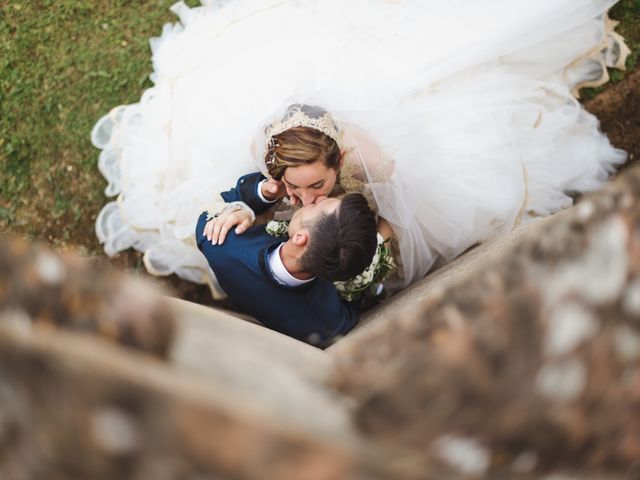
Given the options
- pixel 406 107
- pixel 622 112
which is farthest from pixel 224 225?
pixel 622 112

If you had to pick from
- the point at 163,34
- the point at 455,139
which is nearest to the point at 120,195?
the point at 163,34

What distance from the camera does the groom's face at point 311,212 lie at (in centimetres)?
163

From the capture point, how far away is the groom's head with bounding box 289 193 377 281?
1564mm

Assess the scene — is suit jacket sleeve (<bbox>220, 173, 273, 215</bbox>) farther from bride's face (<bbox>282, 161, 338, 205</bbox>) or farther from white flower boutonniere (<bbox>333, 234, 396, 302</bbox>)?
white flower boutonniere (<bbox>333, 234, 396, 302</bbox>)

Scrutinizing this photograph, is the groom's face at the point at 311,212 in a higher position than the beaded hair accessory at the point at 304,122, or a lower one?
lower

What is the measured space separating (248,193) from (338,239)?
0.57 metres

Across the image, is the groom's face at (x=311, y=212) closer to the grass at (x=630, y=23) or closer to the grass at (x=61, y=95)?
the grass at (x=61, y=95)

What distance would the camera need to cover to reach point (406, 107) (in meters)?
1.82

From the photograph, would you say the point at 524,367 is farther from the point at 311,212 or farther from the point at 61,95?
the point at 61,95

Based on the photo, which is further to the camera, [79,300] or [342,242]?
[342,242]

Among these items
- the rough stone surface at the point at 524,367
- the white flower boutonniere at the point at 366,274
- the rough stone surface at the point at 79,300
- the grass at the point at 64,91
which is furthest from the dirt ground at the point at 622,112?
the rough stone surface at the point at 79,300

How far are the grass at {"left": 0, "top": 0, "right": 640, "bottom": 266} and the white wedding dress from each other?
0.31 m

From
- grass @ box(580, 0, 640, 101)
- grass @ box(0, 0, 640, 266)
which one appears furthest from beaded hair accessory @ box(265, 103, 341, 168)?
grass @ box(580, 0, 640, 101)

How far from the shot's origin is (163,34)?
247cm
